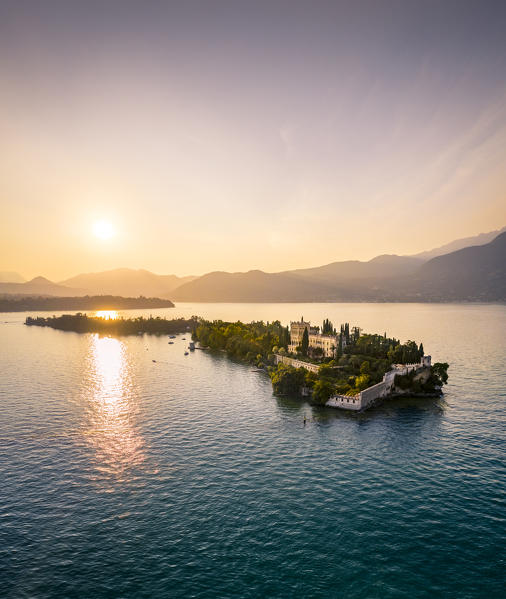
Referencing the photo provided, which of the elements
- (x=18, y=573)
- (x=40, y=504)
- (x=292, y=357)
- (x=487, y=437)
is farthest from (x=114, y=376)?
(x=487, y=437)

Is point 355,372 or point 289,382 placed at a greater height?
point 355,372

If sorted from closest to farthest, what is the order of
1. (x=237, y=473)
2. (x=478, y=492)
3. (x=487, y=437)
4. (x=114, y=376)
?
(x=478, y=492) → (x=237, y=473) → (x=487, y=437) → (x=114, y=376)

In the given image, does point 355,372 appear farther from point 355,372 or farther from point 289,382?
point 289,382

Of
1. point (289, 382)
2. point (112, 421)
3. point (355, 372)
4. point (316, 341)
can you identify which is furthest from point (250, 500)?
point (316, 341)

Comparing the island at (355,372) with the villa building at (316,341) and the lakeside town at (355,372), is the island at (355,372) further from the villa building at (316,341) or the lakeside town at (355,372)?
the villa building at (316,341)

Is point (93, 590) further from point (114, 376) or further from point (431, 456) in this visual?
point (114, 376)

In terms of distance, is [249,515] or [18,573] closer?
[18,573]
